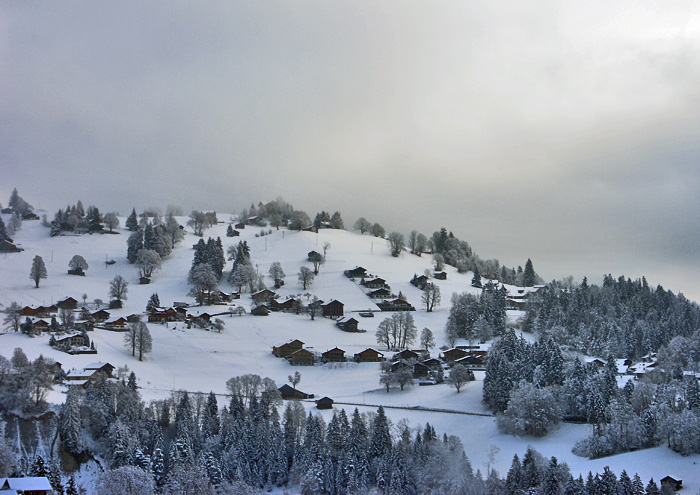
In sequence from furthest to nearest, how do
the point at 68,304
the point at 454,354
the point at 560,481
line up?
the point at 68,304, the point at 454,354, the point at 560,481

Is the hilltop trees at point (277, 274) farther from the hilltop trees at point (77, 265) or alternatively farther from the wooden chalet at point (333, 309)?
the hilltop trees at point (77, 265)

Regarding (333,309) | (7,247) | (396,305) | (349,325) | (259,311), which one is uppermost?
(7,247)

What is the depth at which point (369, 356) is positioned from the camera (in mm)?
92750

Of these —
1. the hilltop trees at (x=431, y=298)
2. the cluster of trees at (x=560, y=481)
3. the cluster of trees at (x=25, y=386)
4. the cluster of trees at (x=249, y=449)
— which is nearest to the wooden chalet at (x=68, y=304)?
the cluster of trees at (x=25, y=386)

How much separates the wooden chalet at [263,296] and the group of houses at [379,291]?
18.6 metres

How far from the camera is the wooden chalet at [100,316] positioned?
101562 millimetres

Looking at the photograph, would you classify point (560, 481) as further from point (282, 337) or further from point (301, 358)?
point (282, 337)

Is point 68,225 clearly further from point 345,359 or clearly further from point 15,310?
point 345,359

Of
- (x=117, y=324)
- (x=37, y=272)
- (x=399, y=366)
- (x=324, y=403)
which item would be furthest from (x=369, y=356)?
(x=37, y=272)

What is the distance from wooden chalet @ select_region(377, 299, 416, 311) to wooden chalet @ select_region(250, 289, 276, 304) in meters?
18.8

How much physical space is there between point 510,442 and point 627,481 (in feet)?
52.6

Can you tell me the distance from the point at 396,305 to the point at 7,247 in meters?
77.5

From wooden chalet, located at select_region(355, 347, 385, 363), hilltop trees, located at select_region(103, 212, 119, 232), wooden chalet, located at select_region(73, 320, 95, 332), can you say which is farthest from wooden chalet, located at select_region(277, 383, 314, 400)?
hilltop trees, located at select_region(103, 212, 119, 232)

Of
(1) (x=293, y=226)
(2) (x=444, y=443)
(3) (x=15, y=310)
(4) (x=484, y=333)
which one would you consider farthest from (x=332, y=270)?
(2) (x=444, y=443)
